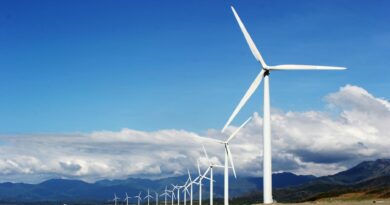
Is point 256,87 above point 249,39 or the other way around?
the other way around

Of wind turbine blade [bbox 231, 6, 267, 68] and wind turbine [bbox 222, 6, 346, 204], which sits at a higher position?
wind turbine blade [bbox 231, 6, 267, 68]

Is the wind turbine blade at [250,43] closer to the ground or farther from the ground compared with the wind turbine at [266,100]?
farther from the ground

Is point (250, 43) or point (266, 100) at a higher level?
point (250, 43)

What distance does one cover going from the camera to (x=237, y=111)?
91312mm

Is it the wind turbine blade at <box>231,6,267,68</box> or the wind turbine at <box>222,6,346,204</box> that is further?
the wind turbine blade at <box>231,6,267,68</box>

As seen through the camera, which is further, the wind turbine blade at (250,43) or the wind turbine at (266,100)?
the wind turbine blade at (250,43)

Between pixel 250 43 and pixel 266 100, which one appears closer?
pixel 266 100

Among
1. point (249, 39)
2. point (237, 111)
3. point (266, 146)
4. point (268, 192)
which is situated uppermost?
point (249, 39)

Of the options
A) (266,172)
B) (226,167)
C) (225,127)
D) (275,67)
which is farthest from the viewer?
(226,167)

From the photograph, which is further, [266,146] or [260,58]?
[260,58]

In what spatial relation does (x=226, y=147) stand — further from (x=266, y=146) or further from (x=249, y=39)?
(x=266, y=146)

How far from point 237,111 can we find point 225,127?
428 cm

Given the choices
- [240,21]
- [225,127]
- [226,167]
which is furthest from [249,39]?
[226,167]

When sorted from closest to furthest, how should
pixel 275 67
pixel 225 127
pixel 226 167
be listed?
1. pixel 275 67
2. pixel 225 127
3. pixel 226 167
